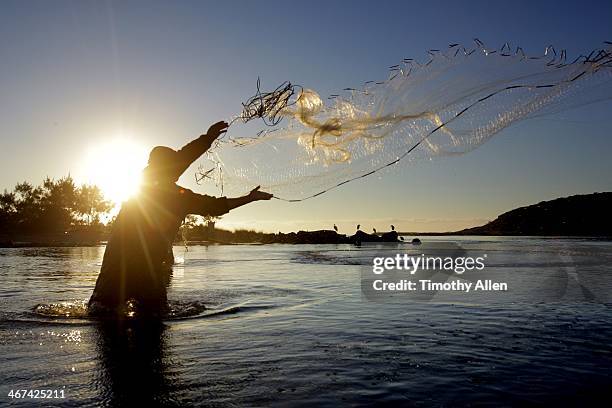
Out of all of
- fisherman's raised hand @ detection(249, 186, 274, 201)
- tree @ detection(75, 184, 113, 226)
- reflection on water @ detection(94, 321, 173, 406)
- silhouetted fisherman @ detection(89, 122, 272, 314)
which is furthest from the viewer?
tree @ detection(75, 184, 113, 226)

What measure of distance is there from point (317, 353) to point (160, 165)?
4685mm

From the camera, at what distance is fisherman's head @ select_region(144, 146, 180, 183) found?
32.3 feet

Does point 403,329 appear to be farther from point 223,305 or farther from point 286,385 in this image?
point 223,305

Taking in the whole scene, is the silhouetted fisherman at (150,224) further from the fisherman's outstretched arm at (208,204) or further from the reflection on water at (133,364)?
the reflection on water at (133,364)

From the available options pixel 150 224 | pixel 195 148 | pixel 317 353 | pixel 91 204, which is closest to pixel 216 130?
pixel 195 148

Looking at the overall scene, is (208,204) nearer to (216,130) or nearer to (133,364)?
(216,130)

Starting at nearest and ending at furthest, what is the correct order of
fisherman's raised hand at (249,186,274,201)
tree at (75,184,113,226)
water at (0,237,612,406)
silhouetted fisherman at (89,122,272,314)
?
water at (0,237,612,406), silhouetted fisherman at (89,122,272,314), fisherman's raised hand at (249,186,274,201), tree at (75,184,113,226)

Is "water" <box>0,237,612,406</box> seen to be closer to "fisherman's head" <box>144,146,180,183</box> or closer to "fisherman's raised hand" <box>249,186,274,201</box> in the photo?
"fisherman's raised hand" <box>249,186,274,201</box>

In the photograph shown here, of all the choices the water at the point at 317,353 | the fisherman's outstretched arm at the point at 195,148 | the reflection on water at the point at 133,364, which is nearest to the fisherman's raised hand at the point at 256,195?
the fisherman's outstretched arm at the point at 195,148

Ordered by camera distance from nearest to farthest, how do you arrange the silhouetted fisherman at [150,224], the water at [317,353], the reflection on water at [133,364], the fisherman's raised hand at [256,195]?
the reflection on water at [133,364] → the water at [317,353] → the silhouetted fisherman at [150,224] → the fisherman's raised hand at [256,195]

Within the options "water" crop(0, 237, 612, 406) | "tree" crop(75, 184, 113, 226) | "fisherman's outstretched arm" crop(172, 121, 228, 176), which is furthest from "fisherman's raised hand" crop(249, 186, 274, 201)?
"tree" crop(75, 184, 113, 226)

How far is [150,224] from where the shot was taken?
9867mm

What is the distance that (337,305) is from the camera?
13.3 metres

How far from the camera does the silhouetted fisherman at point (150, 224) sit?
982 centimetres
